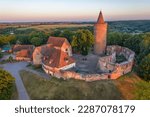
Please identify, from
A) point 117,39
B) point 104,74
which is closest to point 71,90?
point 104,74

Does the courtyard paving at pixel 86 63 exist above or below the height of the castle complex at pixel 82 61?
below

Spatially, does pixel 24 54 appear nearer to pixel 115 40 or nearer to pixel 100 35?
pixel 100 35

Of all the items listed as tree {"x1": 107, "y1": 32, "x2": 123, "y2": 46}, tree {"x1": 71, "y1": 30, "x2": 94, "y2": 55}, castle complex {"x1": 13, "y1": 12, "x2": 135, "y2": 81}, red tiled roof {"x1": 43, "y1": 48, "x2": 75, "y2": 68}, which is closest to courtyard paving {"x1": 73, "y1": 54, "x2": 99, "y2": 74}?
castle complex {"x1": 13, "y1": 12, "x2": 135, "y2": 81}

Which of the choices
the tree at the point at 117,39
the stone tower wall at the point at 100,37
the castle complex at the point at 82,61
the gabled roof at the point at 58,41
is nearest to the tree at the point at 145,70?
the castle complex at the point at 82,61

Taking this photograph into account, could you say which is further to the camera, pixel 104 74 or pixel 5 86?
pixel 104 74

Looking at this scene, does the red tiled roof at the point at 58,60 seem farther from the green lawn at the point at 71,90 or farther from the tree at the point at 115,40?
the tree at the point at 115,40

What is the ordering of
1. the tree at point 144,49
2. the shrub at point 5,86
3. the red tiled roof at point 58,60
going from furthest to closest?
1. the tree at point 144,49
2. the red tiled roof at point 58,60
3. the shrub at point 5,86
